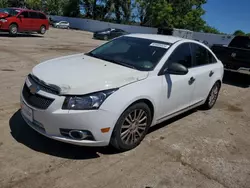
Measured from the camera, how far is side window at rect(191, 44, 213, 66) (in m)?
5.07

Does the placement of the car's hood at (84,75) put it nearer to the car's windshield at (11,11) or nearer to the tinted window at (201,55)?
the tinted window at (201,55)

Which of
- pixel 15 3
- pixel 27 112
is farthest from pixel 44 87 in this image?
pixel 15 3

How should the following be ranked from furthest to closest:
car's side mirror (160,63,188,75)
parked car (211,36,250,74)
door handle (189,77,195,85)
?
1. parked car (211,36,250,74)
2. door handle (189,77,195,85)
3. car's side mirror (160,63,188,75)

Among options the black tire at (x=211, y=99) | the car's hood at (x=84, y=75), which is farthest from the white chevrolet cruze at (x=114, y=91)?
the black tire at (x=211, y=99)

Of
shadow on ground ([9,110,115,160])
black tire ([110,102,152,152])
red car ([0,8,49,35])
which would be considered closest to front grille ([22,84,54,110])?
shadow on ground ([9,110,115,160])

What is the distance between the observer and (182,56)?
4695 mm

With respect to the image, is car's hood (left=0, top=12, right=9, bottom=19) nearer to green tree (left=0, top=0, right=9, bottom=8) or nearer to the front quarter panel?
the front quarter panel

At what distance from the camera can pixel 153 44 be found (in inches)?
181

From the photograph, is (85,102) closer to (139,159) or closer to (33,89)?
(33,89)

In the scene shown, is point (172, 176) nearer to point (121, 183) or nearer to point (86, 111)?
point (121, 183)

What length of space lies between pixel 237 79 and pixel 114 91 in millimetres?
8559

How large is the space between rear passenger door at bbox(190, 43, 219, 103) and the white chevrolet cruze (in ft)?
0.12

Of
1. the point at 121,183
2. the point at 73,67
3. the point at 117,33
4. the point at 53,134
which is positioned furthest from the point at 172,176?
the point at 117,33

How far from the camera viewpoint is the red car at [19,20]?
57.4ft
